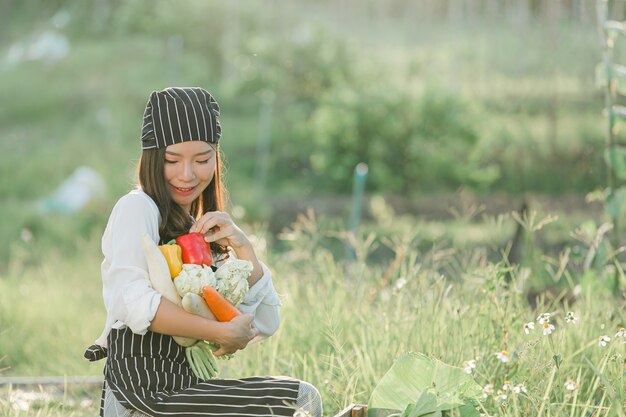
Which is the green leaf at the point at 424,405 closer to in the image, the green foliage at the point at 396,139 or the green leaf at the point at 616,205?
the green leaf at the point at 616,205

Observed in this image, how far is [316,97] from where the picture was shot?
1131 cm

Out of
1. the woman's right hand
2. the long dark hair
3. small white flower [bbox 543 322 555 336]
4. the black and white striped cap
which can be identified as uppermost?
the black and white striped cap

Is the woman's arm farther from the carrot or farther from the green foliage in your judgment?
the green foliage

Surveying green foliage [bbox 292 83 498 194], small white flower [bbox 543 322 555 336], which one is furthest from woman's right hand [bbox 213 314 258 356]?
green foliage [bbox 292 83 498 194]

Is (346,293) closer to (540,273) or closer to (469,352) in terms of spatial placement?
(469,352)

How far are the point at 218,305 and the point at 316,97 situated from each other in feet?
30.0

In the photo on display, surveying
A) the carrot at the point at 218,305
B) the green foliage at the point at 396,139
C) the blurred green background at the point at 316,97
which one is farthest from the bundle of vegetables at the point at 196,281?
the green foliage at the point at 396,139

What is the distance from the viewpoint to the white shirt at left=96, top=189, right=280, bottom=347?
2.25 meters

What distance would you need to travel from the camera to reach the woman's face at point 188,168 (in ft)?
7.94

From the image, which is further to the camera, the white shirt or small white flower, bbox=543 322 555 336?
Answer: small white flower, bbox=543 322 555 336

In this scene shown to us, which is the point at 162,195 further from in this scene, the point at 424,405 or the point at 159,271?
the point at 424,405

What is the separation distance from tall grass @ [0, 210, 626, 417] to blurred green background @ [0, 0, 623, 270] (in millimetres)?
2744

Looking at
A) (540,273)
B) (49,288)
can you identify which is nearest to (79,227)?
(49,288)

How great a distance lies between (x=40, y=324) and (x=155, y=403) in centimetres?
294
